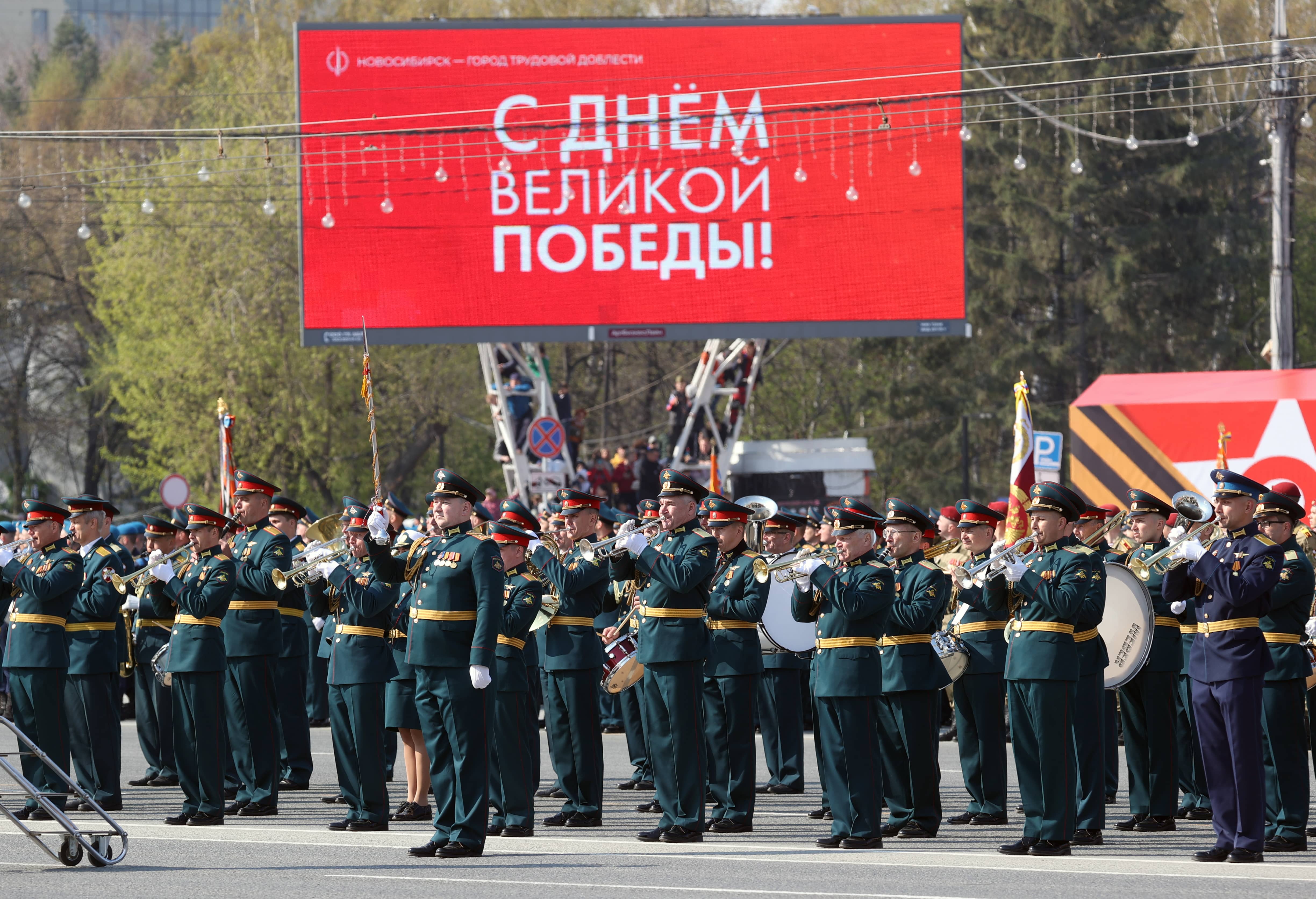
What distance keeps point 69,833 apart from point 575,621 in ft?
9.93

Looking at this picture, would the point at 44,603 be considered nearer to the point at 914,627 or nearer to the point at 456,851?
the point at 456,851

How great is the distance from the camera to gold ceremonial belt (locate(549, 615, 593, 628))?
34.8ft

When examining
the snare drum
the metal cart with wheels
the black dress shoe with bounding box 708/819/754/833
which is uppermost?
the snare drum

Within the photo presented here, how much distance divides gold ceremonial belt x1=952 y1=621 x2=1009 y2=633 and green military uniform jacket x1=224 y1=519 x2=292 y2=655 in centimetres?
375

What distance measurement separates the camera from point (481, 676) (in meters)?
8.62

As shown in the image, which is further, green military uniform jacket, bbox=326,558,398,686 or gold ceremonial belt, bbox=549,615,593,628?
Answer: gold ceremonial belt, bbox=549,615,593,628

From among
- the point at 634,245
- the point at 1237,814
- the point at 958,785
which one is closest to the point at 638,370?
the point at 634,245

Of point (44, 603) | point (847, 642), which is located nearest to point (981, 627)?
point (847, 642)

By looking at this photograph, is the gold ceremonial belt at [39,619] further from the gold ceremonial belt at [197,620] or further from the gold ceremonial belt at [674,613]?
the gold ceremonial belt at [674,613]

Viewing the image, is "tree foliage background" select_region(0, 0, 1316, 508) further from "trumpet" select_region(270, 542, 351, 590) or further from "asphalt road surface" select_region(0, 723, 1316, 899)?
"asphalt road surface" select_region(0, 723, 1316, 899)

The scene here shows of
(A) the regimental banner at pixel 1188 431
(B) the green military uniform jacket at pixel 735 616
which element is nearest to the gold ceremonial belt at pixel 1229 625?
(B) the green military uniform jacket at pixel 735 616

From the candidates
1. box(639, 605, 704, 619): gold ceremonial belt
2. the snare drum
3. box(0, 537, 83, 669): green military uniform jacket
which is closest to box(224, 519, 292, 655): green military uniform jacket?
box(0, 537, 83, 669): green military uniform jacket

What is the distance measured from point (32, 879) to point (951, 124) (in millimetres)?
19983

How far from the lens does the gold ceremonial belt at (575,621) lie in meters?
10.6
